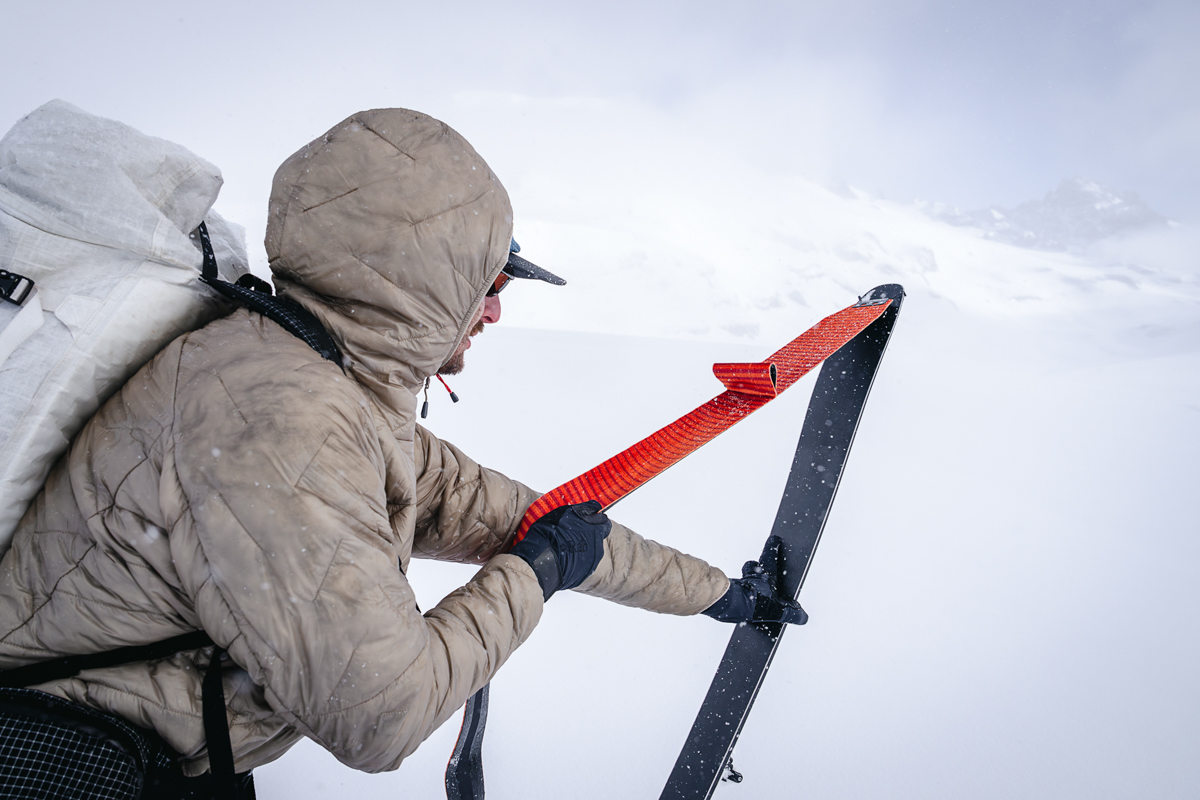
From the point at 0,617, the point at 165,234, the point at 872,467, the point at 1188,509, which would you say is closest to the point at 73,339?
the point at 165,234

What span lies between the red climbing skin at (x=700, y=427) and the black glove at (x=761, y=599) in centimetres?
48

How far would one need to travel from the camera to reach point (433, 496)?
1.50m

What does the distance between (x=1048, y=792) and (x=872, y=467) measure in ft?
6.02

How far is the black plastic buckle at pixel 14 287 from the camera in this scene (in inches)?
28.2

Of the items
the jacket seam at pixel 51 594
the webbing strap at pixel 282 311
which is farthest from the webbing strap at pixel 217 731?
the webbing strap at pixel 282 311

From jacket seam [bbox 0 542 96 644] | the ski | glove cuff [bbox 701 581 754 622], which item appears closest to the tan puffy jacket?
jacket seam [bbox 0 542 96 644]

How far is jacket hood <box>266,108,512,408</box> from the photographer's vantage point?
91 centimetres

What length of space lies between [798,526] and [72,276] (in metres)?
1.85

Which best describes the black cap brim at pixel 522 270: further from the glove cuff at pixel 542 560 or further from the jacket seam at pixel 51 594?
the jacket seam at pixel 51 594

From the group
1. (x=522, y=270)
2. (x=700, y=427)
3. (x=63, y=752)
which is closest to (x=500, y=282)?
(x=522, y=270)

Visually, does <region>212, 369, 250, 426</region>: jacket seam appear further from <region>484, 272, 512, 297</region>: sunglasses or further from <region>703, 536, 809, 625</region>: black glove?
<region>703, 536, 809, 625</region>: black glove

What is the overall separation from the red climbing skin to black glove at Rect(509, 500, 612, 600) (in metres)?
0.11

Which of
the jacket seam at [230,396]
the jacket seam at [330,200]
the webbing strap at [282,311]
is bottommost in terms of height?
the jacket seam at [230,396]

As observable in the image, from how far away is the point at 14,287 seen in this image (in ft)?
2.37
